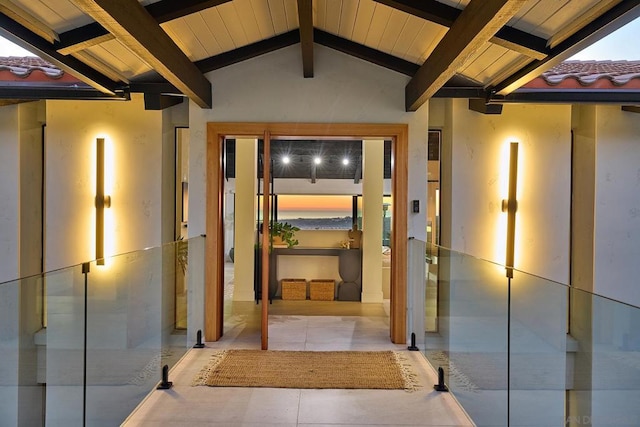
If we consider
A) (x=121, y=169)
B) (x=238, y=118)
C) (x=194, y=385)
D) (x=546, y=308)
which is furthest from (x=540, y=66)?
(x=121, y=169)

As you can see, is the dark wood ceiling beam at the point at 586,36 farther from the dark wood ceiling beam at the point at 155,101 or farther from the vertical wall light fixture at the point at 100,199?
the vertical wall light fixture at the point at 100,199

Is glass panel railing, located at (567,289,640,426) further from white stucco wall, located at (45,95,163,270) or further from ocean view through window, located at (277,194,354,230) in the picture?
ocean view through window, located at (277,194,354,230)

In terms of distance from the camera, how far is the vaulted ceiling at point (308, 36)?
2498mm

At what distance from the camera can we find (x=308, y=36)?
3.46 metres

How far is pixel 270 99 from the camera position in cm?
432

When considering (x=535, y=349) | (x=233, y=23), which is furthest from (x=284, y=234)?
(x=535, y=349)

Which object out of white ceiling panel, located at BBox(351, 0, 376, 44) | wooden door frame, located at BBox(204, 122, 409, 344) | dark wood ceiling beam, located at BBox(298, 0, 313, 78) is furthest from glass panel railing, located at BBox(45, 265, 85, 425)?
white ceiling panel, located at BBox(351, 0, 376, 44)

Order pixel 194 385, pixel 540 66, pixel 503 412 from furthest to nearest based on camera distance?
pixel 194 385, pixel 540 66, pixel 503 412

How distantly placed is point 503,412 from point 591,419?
0.77 meters

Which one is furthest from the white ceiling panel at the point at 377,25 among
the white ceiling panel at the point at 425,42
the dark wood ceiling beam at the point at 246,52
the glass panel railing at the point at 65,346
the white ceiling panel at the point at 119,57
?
the glass panel railing at the point at 65,346

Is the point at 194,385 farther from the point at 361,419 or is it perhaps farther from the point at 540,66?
the point at 540,66

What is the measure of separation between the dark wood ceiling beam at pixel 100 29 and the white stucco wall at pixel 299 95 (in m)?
1.41

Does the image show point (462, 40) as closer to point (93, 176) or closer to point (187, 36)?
point (187, 36)

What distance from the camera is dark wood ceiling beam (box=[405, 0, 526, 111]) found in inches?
87.0
